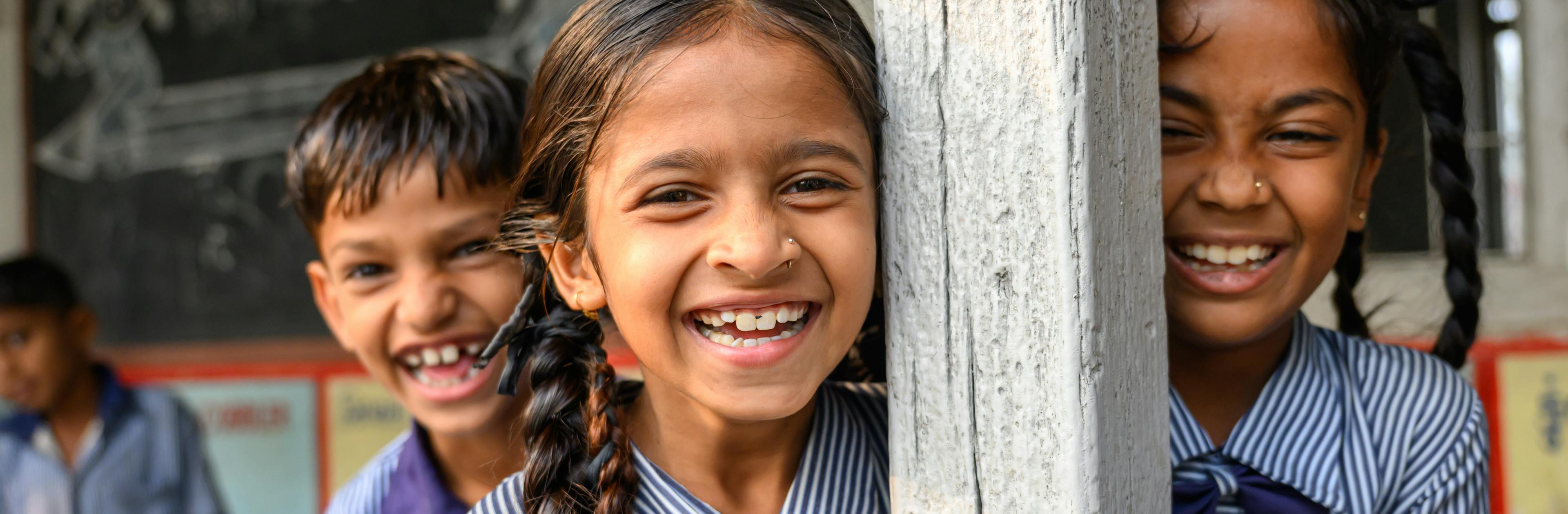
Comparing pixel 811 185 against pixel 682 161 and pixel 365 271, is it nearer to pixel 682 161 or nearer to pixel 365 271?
pixel 682 161

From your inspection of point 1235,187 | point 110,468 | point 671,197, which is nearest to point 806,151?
point 671,197

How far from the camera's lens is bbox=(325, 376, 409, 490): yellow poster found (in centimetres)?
365

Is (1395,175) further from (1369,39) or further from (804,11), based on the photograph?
(804,11)

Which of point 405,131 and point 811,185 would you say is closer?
point 811,185

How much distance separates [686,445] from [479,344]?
0.50 meters

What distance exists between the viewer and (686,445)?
125 centimetres

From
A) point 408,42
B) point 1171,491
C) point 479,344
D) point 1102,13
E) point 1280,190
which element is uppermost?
point 408,42

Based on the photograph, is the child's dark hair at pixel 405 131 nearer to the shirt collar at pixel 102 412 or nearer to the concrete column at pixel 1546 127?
the shirt collar at pixel 102 412

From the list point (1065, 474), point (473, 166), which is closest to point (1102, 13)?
point (1065, 474)

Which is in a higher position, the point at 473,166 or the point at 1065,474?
the point at 473,166

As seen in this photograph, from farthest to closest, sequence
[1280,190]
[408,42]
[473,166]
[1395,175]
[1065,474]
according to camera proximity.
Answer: [408,42] < [1395,175] < [473,166] < [1280,190] < [1065,474]

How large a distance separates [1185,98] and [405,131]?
3.44ft

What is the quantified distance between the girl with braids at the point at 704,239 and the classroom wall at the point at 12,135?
3785 mm

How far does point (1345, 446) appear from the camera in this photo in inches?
52.8
